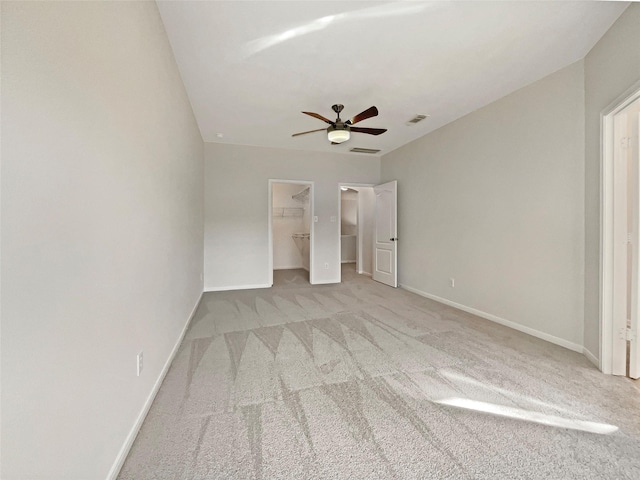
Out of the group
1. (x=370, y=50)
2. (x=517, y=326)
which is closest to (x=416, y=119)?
(x=370, y=50)

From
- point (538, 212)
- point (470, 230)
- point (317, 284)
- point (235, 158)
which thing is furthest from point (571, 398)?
point (235, 158)

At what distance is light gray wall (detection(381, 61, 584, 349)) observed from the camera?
8.13 ft

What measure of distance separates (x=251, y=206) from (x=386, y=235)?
278 cm

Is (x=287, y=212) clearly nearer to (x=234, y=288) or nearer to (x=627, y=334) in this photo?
(x=234, y=288)

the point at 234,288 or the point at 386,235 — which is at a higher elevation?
the point at 386,235

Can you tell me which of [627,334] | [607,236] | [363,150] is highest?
[363,150]

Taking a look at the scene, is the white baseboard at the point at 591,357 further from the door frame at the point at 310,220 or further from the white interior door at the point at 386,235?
the door frame at the point at 310,220

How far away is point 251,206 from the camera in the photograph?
5.01 metres

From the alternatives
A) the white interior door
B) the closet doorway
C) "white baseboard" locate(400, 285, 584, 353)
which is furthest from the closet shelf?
"white baseboard" locate(400, 285, 584, 353)

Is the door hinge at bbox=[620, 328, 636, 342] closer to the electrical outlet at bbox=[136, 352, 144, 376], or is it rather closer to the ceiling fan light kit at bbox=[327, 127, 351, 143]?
the ceiling fan light kit at bbox=[327, 127, 351, 143]

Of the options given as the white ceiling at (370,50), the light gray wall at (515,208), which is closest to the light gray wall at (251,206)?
the white ceiling at (370,50)

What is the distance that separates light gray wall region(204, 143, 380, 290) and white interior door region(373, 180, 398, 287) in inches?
35.7

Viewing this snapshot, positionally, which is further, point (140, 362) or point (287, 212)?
point (287, 212)

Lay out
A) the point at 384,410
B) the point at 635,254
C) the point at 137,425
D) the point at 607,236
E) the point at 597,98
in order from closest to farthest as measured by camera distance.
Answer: the point at 137,425 < the point at 384,410 < the point at 635,254 < the point at 607,236 < the point at 597,98
